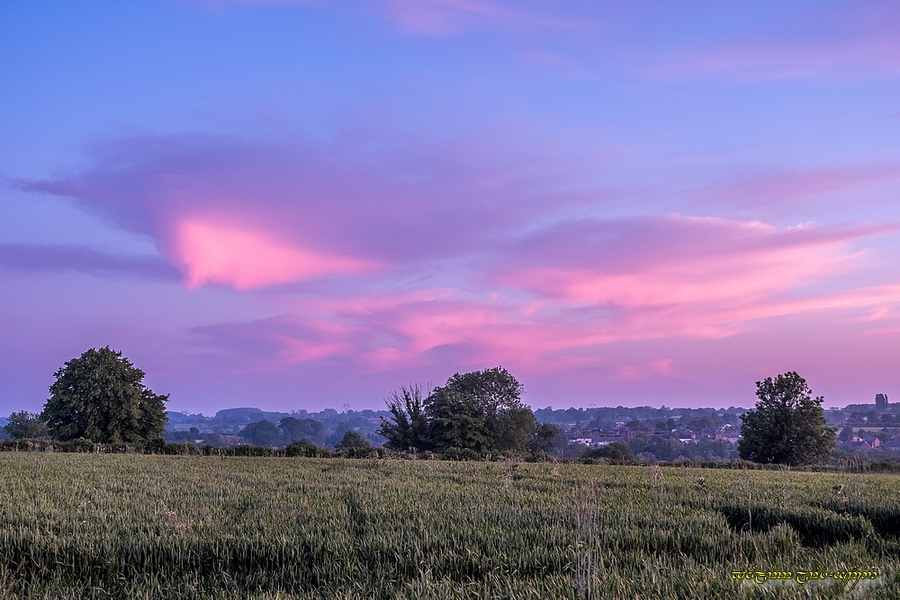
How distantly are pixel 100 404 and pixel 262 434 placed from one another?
133m

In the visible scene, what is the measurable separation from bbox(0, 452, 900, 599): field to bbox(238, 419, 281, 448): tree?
574ft

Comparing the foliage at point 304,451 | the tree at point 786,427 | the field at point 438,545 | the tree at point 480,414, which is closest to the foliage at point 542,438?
the tree at point 480,414

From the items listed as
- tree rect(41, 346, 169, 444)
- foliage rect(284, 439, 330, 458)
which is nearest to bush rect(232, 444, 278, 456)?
foliage rect(284, 439, 330, 458)

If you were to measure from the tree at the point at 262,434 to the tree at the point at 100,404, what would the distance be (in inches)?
4817

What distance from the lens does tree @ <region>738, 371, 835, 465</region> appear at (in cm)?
5855

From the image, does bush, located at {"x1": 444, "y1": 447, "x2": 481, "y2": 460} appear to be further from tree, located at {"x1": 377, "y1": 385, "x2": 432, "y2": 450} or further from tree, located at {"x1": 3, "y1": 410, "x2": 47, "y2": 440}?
tree, located at {"x1": 3, "y1": 410, "x2": 47, "y2": 440}

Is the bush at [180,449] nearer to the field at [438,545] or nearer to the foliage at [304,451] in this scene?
the foliage at [304,451]

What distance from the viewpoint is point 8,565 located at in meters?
8.11

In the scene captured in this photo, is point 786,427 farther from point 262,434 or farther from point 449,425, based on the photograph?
point 262,434

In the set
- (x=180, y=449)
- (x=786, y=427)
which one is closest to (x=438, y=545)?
(x=180, y=449)

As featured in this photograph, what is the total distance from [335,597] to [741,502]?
10414mm

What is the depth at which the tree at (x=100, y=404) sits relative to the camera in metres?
55.5

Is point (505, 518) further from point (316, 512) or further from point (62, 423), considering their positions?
point (62, 423)

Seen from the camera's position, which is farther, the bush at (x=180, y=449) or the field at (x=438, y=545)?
the bush at (x=180, y=449)
